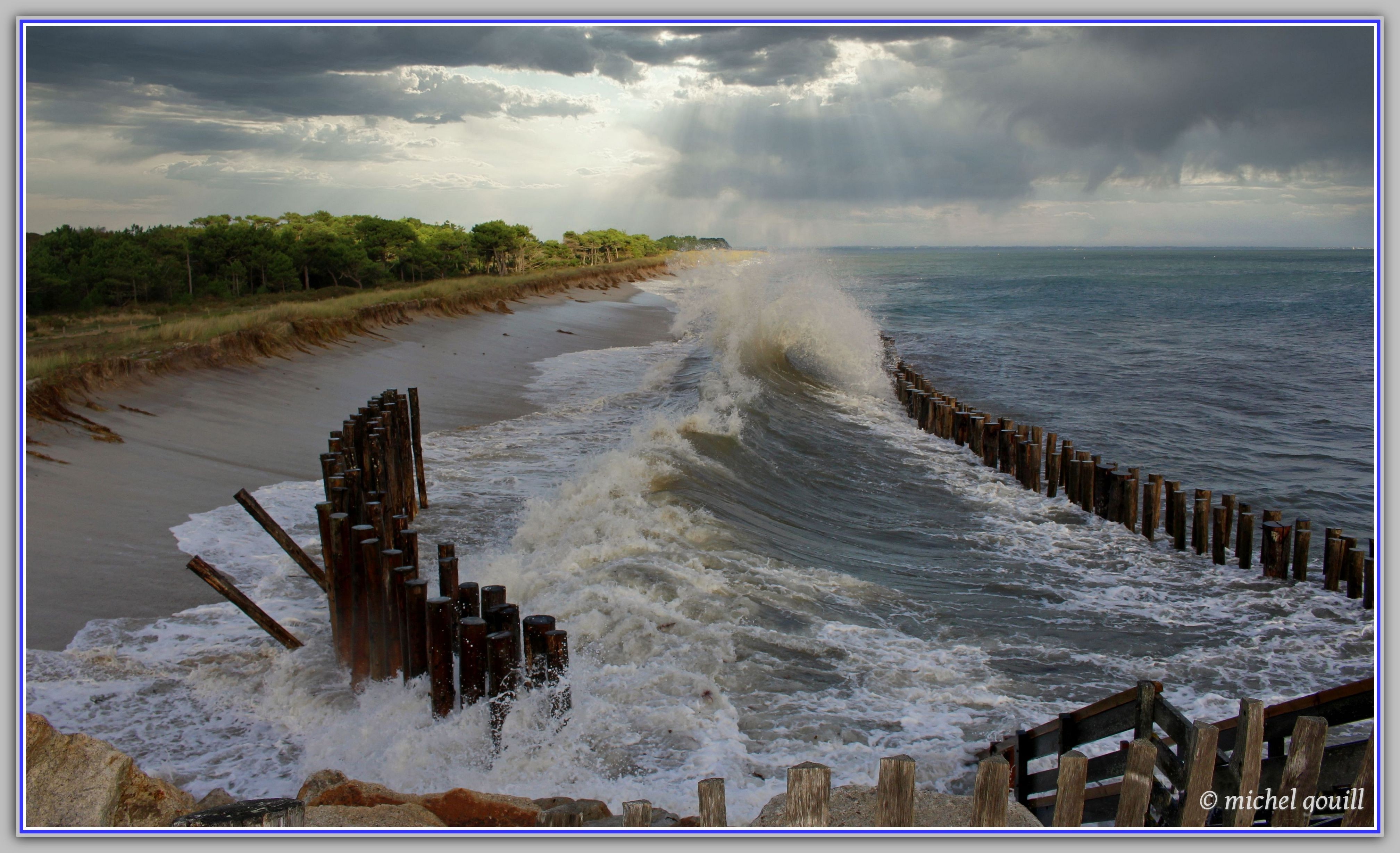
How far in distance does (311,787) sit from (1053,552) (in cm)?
851

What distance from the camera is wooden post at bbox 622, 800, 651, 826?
337cm

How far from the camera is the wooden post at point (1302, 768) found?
3365 millimetres

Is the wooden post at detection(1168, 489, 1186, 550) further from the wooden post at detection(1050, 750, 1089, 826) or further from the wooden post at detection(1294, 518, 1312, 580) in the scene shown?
the wooden post at detection(1050, 750, 1089, 826)

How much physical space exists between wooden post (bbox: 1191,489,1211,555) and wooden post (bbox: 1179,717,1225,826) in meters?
7.90

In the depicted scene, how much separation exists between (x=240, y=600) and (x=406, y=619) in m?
1.29

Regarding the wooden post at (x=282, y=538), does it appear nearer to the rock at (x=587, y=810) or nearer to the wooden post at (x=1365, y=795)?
the rock at (x=587, y=810)

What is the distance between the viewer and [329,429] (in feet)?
48.4

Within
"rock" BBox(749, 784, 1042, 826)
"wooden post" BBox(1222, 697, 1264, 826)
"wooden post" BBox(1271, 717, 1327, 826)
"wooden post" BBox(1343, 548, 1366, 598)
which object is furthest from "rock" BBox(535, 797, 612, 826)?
"wooden post" BBox(1343, 548, 1366, 598)

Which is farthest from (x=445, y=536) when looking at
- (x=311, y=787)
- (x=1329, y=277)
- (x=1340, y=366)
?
(x=1329, y=277)

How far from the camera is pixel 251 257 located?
42.3 metres

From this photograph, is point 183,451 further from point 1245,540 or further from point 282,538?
point 1245,540

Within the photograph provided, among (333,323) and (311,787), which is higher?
(333,323)

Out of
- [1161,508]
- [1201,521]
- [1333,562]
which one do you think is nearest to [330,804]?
[1333,562]

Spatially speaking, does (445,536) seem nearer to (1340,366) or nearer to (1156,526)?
(1156,526)
